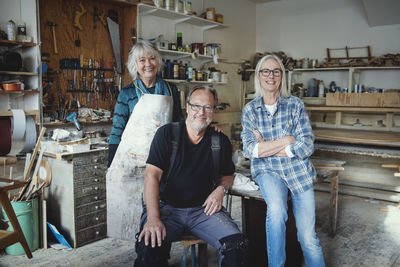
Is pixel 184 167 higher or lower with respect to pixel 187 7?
lower

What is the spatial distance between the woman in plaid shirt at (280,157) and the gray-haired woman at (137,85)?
699 millimetres

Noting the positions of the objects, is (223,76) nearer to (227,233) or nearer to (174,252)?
(174,252)

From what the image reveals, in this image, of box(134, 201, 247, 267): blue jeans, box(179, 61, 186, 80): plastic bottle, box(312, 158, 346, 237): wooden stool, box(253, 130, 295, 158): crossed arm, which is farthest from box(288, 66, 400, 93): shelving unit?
box(134, 201, 247, 267): blue jeans

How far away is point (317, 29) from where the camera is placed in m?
6.29

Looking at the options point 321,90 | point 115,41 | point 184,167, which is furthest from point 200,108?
point 321,90

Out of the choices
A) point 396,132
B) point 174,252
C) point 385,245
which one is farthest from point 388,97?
point 174,252

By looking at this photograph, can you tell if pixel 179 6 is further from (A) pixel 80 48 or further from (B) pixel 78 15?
(A) pixel 80 48

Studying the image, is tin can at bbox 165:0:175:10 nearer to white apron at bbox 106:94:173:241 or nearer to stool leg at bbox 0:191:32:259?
white apron at bbox 106:94:173:241

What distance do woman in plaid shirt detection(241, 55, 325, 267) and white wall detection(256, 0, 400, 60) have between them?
4395mm

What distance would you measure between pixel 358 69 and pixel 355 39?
0.65 meters

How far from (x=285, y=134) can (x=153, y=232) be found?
40.7 inches

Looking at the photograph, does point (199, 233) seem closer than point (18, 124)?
Yes

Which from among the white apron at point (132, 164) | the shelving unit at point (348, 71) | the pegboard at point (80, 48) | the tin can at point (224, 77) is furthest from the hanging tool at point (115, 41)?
the shelving unit at point (348, 71)

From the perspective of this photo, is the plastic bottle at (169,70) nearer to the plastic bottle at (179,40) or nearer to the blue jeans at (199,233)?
the plastic bottle at (179,40)
